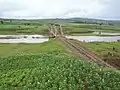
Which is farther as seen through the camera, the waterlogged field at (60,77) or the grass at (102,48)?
Answer: the grass at (102,48)

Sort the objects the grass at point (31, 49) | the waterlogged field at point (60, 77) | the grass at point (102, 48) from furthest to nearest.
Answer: the grass at point (102, 48), the grass at point (31, 49), the waterlogged field at point (60, 77)

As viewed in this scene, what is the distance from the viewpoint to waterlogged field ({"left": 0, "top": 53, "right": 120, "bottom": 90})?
2602 centimetres

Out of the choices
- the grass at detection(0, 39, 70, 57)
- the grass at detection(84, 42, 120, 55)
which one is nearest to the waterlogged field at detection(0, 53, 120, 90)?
the grass at detection(0, 39, 70, 57)

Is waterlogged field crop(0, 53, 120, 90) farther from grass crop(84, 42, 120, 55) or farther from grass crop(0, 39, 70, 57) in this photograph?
grass crop(84, 42, 120, 55)

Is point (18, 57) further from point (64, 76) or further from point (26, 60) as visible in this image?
point (64, 76)

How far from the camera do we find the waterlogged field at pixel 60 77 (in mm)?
26016

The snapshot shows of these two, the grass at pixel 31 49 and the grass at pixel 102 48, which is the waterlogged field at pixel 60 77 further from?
the grass at pixel 102 48

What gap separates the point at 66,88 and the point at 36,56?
14.9 m

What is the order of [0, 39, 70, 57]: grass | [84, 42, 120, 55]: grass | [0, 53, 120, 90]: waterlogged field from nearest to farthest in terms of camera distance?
[0, 53, 120, 90]: waterlogged field
[0, 39, 70, 57]: grass
[84, 42, 120, 55]: grass

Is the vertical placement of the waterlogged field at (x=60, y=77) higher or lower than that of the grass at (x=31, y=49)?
higher

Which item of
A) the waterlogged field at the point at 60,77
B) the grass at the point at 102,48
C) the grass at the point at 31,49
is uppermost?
the waterlogged field at the point at 60,77

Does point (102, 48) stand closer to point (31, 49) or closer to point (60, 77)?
point (31, 49)

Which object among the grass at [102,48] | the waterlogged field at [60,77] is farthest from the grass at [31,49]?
the waterlogged field at [60,77]

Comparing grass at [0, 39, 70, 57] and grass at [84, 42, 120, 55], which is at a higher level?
grass at [0, 39, 70, 57]
